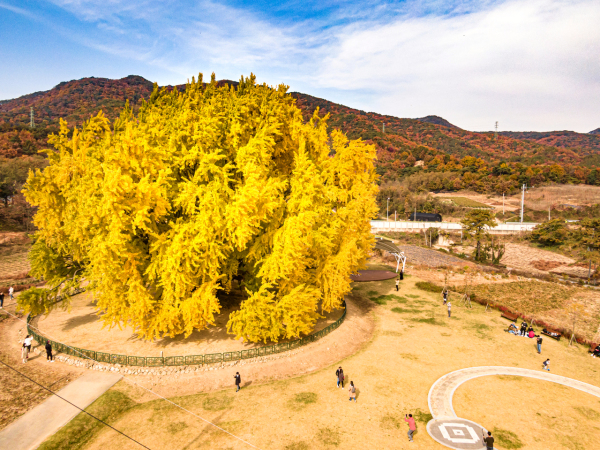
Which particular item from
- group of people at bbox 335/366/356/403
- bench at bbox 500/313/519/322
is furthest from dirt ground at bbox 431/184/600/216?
group of people at bbox 335/366/356/403

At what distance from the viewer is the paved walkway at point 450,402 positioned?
13992 millimetres

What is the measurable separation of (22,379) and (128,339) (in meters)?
5.52

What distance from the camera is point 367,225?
29828 millimetres

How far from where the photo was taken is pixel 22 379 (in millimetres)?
17531

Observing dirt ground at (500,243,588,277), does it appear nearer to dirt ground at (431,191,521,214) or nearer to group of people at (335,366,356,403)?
dirt ground at (431,191,521,214)

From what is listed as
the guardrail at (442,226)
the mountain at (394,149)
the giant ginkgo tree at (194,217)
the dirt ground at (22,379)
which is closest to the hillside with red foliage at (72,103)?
the mountain at (394,149)

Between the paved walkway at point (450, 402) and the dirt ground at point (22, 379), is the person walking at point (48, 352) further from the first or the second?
the paved walkway at point (450, 402)

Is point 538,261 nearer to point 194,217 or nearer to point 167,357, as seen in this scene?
point 194,217

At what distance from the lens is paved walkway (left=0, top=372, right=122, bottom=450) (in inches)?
524

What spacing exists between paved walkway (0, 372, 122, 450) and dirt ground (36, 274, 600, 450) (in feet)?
2.60

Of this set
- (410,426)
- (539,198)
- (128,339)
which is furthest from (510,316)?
(539,198)

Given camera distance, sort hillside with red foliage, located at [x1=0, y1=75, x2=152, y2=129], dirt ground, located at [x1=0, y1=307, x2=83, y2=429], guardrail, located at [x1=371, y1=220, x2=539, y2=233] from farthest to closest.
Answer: hillside with red foliage, located at [x1=0, y1=75, x2=152, y2=129]
guardrail, located at [x1=371, y1=220, x2=539, y2=233]
dirt ground, located at [x1=0, y1=307, x2=83, y2=429]

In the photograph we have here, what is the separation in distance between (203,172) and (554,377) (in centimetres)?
2351

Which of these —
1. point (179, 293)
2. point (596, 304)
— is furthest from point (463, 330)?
point (179, 293)
